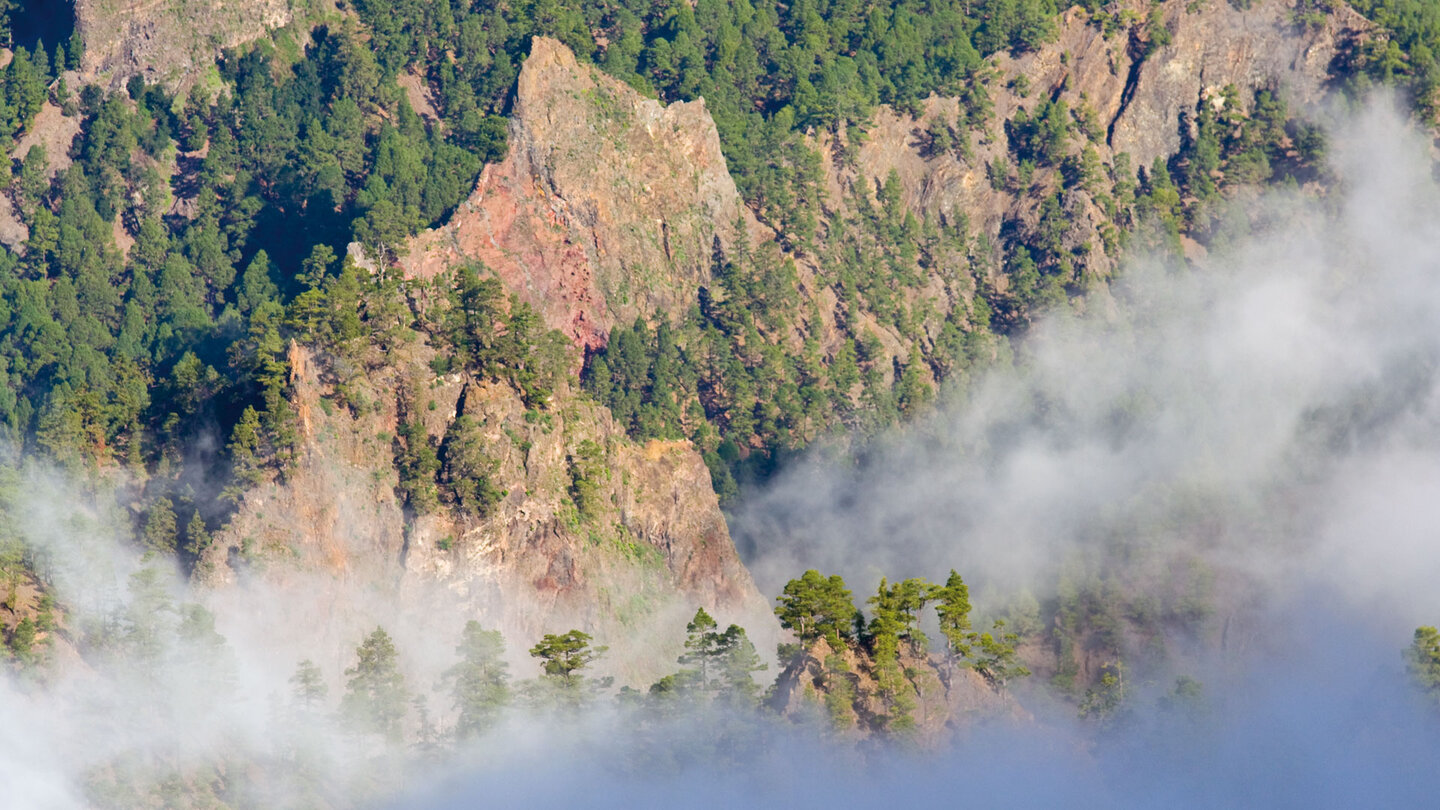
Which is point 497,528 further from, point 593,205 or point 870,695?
point 593,205

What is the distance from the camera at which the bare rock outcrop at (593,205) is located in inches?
7126

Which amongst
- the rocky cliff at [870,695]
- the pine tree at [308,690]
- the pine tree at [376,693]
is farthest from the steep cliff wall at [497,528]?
the rocky cliff at [870,695]

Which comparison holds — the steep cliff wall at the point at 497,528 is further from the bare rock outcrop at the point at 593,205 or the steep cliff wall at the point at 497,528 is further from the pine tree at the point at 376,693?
the bare rock outcrop at the point at 593,205

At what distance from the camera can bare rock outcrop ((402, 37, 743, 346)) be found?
181 meters

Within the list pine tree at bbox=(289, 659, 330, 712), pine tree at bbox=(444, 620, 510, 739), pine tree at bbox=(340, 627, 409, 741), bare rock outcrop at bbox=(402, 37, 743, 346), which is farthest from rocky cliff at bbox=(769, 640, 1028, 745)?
bare rock outcrop at bbox=(402, 37, 743, 346)

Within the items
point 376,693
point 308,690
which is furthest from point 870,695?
point 308,690

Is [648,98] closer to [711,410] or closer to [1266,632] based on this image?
[711,410]

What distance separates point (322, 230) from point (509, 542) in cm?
4195

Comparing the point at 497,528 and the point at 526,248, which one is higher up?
the point at 526,248

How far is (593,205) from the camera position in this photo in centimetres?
18725

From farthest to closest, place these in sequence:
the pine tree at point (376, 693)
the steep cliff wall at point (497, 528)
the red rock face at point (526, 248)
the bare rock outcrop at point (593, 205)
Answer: the bare rock outcrop at point (593, 205) → the red rock face at point (526, 248) → the steep cliff wall at point (497, 528) → the pine tree at point (376, 693)

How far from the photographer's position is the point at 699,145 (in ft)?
643

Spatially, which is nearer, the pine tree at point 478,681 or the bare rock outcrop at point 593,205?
the pine tree at point 478,681

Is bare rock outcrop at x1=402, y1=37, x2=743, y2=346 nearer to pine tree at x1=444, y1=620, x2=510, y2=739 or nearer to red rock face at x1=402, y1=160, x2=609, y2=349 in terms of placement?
red rock face at x1=402, y1=160, x2=609, y2=349
